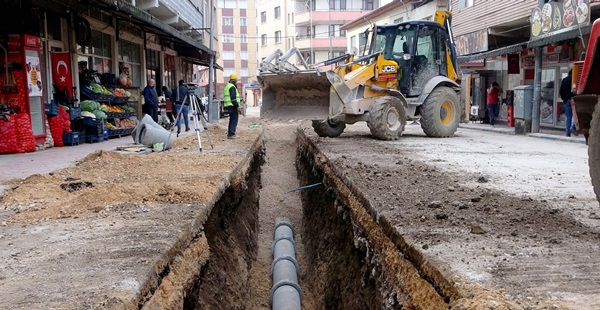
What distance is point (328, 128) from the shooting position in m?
13.3

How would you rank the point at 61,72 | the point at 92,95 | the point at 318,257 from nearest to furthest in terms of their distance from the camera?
1. the point at 318,257
2. the point at 61,72
3. the point at 92,95

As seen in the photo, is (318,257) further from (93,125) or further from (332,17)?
(332,17)

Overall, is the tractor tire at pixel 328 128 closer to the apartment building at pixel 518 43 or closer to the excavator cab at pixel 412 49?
the excavator cab at pixel 412 49

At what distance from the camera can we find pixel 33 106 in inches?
422

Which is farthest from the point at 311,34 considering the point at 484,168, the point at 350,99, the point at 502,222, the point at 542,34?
the point at 502,222

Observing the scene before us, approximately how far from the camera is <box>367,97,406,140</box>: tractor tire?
11797 millimetres

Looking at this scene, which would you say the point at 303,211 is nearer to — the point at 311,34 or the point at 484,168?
the point at 484,168

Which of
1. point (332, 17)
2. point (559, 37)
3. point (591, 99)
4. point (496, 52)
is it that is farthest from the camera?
point (332, 17)

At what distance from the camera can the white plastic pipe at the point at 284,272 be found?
5.89m

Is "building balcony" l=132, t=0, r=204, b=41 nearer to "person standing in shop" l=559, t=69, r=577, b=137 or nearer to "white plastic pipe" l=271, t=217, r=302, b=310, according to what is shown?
"white plastic pipe" l=271, t=217, r=302, b=310

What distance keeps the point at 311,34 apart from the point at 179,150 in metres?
45.8

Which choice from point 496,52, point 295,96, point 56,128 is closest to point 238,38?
point 496,52

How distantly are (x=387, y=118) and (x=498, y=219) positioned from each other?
7964 mm

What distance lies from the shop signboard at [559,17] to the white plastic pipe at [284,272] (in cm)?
861
